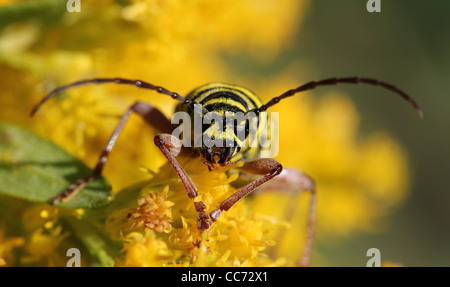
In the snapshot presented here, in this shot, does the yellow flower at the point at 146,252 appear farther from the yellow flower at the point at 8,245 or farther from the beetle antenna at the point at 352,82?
the beetle antenna at the point at 352,82

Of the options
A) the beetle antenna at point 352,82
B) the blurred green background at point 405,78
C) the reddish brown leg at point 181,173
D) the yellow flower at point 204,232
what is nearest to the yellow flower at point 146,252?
the yellow flower at point 204,232

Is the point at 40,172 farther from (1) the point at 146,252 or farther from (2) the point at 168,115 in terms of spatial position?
(2) the point at 168,115

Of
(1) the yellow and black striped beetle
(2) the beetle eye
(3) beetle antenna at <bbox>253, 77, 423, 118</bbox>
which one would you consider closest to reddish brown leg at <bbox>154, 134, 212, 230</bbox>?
(1) the yellow and black striped beetle

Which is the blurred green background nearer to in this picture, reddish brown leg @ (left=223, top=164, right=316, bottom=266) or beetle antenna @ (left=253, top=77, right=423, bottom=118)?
reddish brown leg @ (left=223, top=164, right=316, bottom=266)

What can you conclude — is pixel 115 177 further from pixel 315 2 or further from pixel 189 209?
pixel 315 2

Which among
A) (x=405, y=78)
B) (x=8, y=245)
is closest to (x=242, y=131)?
(x=8, y=245)
